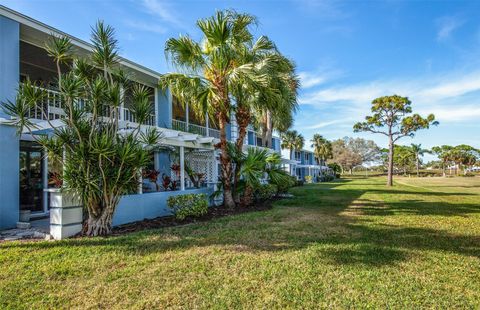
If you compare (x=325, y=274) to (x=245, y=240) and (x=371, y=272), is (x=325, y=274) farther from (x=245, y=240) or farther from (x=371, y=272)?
(x=245, y=240)

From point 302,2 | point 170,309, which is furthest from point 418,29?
point 170,309

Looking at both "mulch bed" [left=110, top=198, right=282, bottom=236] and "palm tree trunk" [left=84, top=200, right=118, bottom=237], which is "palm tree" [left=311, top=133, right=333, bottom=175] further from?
"palm tree trunk" [left=84, top=200, right=118, bottom=237]

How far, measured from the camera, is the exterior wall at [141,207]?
9156mm

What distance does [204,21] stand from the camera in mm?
10961

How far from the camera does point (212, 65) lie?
1130 cm

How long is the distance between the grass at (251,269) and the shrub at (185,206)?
150cm

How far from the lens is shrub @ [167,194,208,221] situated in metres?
9.88

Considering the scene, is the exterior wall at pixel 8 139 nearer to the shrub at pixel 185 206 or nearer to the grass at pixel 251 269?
the grass at pixel 251 269

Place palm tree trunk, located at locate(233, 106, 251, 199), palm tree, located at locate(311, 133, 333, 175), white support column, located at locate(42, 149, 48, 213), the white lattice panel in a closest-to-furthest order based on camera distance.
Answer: white support column, located at locate(42, 149, 48, 213) < palm tree trunk, located at locate(233, 106, 251, 199) < the white lattice panel < palm tree, located at locate(311, 133, 333, 175)

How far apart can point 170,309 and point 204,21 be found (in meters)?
10.1

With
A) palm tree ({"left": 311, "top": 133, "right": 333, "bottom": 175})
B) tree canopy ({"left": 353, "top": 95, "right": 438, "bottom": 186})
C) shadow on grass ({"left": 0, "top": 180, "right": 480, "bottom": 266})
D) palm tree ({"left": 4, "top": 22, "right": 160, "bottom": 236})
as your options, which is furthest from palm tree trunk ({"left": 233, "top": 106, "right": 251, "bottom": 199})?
palm tree ({"left": 311, "top": 133, "right": 333, "bottom": 175})

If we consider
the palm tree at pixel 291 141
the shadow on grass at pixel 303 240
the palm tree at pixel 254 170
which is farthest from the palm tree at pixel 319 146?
the shadow on grass at pixel 303 240

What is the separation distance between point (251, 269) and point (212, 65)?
8.39 m

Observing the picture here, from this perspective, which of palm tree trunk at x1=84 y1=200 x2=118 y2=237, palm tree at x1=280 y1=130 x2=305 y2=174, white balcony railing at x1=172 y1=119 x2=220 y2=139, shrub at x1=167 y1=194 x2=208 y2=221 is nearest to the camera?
palm tree trunk at x1=84 y1=200 x2=118 y2=237
